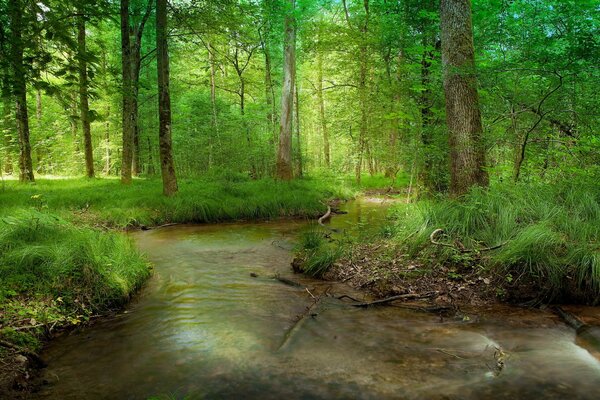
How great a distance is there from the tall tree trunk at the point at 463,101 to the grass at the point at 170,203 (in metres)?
5.76

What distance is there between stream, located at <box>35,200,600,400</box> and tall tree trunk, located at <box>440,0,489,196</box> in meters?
2.85

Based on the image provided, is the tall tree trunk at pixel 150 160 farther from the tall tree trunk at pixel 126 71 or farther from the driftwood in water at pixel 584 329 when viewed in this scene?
the driftwood in water at pixel 584 329

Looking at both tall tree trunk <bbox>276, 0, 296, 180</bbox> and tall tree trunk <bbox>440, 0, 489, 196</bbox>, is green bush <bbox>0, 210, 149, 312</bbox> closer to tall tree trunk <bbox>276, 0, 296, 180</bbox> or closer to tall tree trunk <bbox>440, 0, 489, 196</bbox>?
tall tree trunk <bbox>440, 0, 489, 196</bbox>

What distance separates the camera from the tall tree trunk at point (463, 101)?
6301 millimetres

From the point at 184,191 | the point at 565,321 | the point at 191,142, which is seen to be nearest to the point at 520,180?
the point at 565,321

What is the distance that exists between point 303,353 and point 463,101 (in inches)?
203

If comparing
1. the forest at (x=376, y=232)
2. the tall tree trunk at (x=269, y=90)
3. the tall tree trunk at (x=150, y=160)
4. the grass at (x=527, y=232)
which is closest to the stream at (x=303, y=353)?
the forest at (x=376, y=232)

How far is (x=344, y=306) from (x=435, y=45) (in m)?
8.59

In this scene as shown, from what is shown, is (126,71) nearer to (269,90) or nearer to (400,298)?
(269,90)

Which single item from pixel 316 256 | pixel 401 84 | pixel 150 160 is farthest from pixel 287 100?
pixel 150 160

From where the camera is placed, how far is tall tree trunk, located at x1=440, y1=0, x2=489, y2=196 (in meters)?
6.30

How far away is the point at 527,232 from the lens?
4629 mm

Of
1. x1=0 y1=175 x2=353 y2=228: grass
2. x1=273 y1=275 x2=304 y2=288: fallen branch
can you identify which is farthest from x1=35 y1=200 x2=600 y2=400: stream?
x1=0 y1=175 x2=353 y2=228: grass

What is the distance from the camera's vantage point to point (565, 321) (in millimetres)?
3904
